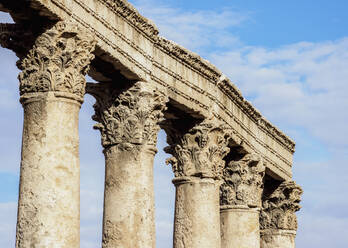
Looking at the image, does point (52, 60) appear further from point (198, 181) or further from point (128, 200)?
point (198, 181)

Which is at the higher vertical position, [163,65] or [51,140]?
[163,65]

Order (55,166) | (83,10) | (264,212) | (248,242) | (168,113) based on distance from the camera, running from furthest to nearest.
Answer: (264,212) → (248,242) → (168,113) → (83,10) → (55,166)

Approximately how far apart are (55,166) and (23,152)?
772 millimetres

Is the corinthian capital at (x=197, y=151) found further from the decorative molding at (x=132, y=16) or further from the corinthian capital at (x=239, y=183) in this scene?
the decorative molding at (x=132, y=16)

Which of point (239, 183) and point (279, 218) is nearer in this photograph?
point (239, 183)

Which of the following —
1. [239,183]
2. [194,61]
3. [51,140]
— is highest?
[194,61]

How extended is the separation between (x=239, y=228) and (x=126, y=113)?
31.7ft

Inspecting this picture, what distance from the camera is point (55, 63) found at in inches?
769

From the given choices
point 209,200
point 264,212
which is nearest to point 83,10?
point 209,200

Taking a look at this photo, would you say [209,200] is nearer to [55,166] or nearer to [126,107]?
[126,107]

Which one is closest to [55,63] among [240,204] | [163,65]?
[163,65]

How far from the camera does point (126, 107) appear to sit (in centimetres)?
2366

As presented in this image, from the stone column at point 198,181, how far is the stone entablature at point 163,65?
80 cm

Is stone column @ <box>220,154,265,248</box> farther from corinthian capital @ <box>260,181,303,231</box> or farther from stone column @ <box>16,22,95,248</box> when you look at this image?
stone column @ <box>16,22,95,248</box>
